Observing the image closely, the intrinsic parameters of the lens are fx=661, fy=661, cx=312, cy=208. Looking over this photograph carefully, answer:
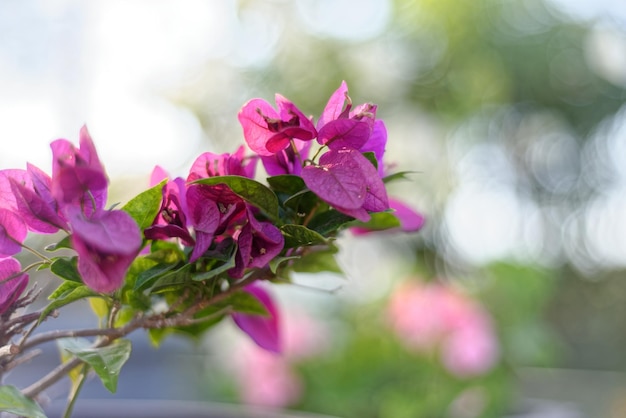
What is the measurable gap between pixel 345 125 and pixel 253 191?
1.7 inches

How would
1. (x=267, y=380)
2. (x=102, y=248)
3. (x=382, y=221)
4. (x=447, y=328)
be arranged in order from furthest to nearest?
1. (x=267, y=380)
2. (x=447, y=328)
3. (x=382, y=221)
4. (x=102, y=248)

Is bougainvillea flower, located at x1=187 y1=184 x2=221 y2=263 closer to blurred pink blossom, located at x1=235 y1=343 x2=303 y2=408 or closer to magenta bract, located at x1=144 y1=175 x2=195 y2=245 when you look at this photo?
magenta bract, located at x1=144 y1=175 x2=195 y2=245

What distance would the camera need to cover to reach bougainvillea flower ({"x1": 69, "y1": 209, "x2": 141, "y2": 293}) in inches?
8.3

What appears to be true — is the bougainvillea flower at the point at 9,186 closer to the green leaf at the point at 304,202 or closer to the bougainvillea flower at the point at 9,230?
the bougainvillea flower at the point at 9,230

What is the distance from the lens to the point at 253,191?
26cm

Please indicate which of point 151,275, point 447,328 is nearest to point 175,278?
point 151,275

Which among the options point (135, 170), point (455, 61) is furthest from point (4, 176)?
point (455, 61)

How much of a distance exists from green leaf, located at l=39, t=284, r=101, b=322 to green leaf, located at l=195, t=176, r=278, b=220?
0.06 m

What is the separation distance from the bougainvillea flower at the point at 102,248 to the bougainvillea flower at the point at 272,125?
2.7 inches

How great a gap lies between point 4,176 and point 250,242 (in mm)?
101

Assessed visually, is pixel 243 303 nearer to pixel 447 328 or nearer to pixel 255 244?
pixel 255 244

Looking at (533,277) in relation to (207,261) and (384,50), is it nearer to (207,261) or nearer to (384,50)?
(207,261)

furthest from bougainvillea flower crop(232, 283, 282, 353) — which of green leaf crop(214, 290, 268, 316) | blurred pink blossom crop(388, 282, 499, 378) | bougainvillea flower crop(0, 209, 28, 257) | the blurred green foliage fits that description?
the blurred green foliage

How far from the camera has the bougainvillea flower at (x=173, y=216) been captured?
0.26 m
